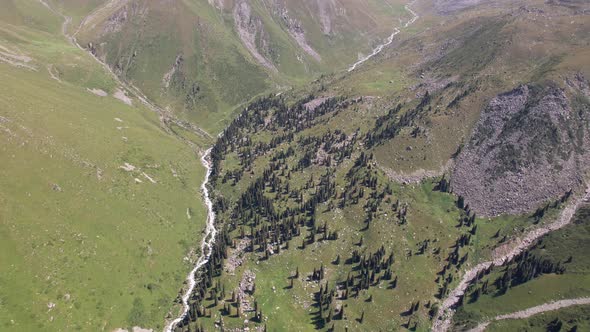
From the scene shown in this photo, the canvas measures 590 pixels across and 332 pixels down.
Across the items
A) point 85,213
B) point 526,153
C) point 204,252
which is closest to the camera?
point 85,213

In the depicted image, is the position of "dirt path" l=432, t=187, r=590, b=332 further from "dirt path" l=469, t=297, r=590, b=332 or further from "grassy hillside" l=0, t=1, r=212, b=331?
"grassy hillside" l=0, t=1, r=212, b=331

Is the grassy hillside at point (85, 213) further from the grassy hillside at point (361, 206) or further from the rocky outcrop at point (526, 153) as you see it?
the rocky outcrop at point (526, 153)

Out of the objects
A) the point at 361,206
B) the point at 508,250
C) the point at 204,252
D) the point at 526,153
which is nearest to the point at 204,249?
the point at 204,252

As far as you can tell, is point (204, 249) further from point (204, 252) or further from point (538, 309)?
point (538, 309)

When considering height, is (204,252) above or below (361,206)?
below

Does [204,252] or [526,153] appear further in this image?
[526,153]

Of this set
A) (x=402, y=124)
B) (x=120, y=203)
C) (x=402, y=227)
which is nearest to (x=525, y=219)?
(x=402, y=227)

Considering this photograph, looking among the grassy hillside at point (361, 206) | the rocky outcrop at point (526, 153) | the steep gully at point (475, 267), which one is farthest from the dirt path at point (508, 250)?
the rocky outcrop at point (526, 153)
